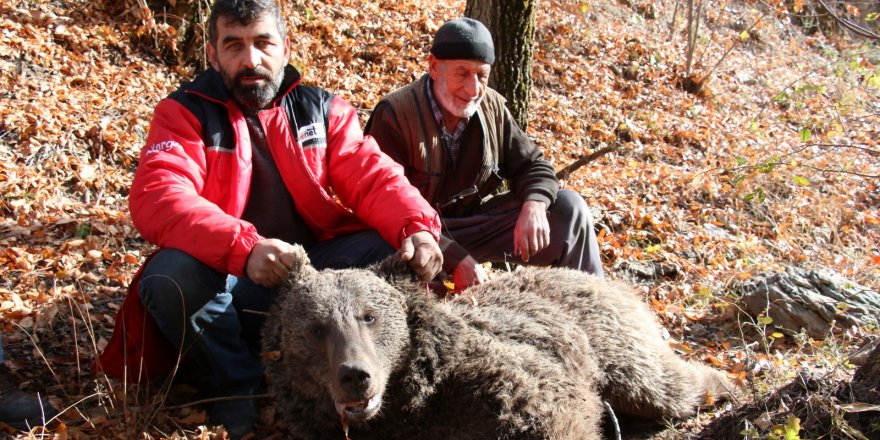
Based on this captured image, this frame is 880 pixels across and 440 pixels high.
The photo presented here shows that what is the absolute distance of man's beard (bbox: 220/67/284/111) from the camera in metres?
3.86

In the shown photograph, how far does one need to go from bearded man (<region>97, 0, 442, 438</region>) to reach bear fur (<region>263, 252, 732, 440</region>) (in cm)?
23

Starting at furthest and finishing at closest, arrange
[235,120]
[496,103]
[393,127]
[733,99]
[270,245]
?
1. [733,99]
2. [496,103]
3. [393,127]
4. [235,120]
5. [270,245]

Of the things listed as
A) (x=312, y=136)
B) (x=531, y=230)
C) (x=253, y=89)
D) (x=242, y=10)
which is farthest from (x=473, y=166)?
(x=242, y=10)

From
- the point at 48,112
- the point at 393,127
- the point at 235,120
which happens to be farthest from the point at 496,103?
the point at 48,112

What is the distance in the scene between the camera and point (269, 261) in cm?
322

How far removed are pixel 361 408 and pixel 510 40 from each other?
14.1 ft

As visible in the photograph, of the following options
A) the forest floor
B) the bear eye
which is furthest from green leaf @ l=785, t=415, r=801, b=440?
the bear eye

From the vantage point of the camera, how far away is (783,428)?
3049 mm

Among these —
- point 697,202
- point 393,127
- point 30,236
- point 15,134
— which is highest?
point 393,127

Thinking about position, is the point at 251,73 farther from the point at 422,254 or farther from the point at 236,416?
the point at 236,416

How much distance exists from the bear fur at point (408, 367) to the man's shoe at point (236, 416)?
0.24 meters

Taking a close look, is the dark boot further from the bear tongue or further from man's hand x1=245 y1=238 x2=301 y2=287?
the bear tongue

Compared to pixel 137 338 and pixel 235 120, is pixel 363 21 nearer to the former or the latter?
pixel 235 120

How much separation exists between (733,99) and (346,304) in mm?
10312
